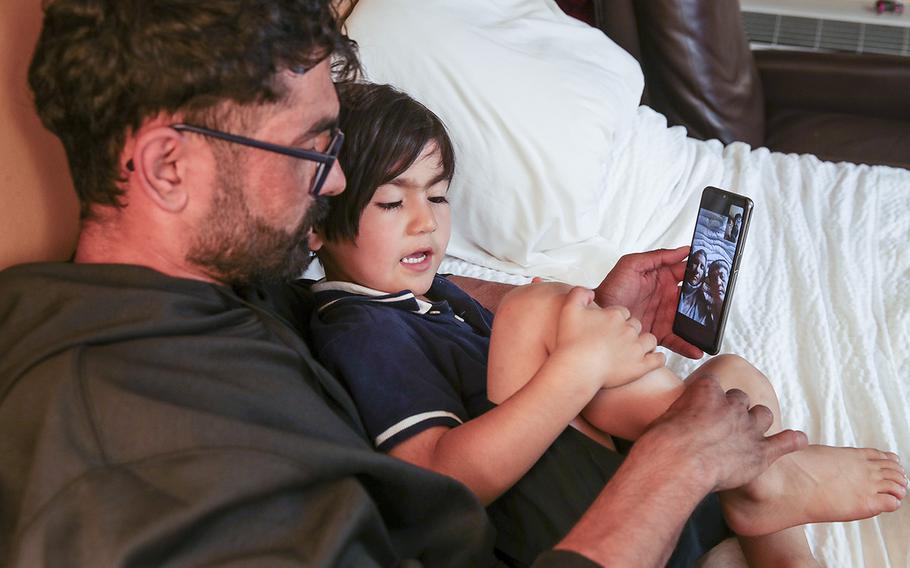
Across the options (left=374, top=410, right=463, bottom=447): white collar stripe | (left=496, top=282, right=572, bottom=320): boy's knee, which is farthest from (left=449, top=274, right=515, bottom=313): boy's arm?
(left=374, top=410, right=463, bottom=447): white collar stripe

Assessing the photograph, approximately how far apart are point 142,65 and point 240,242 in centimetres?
19

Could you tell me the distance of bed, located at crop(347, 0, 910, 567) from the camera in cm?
137

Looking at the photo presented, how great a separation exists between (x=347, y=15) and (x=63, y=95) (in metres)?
0.75

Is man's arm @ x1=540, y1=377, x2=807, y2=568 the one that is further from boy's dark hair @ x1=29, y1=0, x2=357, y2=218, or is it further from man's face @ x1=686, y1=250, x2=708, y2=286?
boy's dark hair @ x1=29, y1=0, x2=357, y2=218

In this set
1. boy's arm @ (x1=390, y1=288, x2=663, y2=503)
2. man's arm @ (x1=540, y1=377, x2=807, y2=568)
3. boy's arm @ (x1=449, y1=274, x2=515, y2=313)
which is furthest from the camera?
boy's arm @ (x1=449, y1=274, x2=515, y2=313)

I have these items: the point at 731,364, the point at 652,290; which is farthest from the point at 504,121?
the point at 731,364

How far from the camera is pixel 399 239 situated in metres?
1.17

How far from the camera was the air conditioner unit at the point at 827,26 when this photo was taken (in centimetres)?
267

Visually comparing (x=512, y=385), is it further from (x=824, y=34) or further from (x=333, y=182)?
(x=824, y=34)

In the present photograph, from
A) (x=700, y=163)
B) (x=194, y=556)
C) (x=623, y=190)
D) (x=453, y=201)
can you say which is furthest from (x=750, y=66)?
(x=194, y=556)

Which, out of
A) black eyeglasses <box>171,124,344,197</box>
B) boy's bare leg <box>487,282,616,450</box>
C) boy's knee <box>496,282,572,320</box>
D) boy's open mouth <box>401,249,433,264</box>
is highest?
black eyeglasses <box>171,124,344,197</box>

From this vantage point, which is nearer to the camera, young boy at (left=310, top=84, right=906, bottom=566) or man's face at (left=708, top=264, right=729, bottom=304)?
young boy at (left=310, top=84, right=906, bottom=566)

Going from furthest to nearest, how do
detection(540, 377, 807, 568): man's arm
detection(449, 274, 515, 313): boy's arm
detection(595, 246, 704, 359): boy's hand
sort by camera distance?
detection(449, 274, 515, 313): boy's arm → detection(595, 246, 704, 359): boy's hand → detection(540, 377, 807, 568): man's arm

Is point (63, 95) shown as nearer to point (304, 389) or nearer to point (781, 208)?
point (304, 389)
